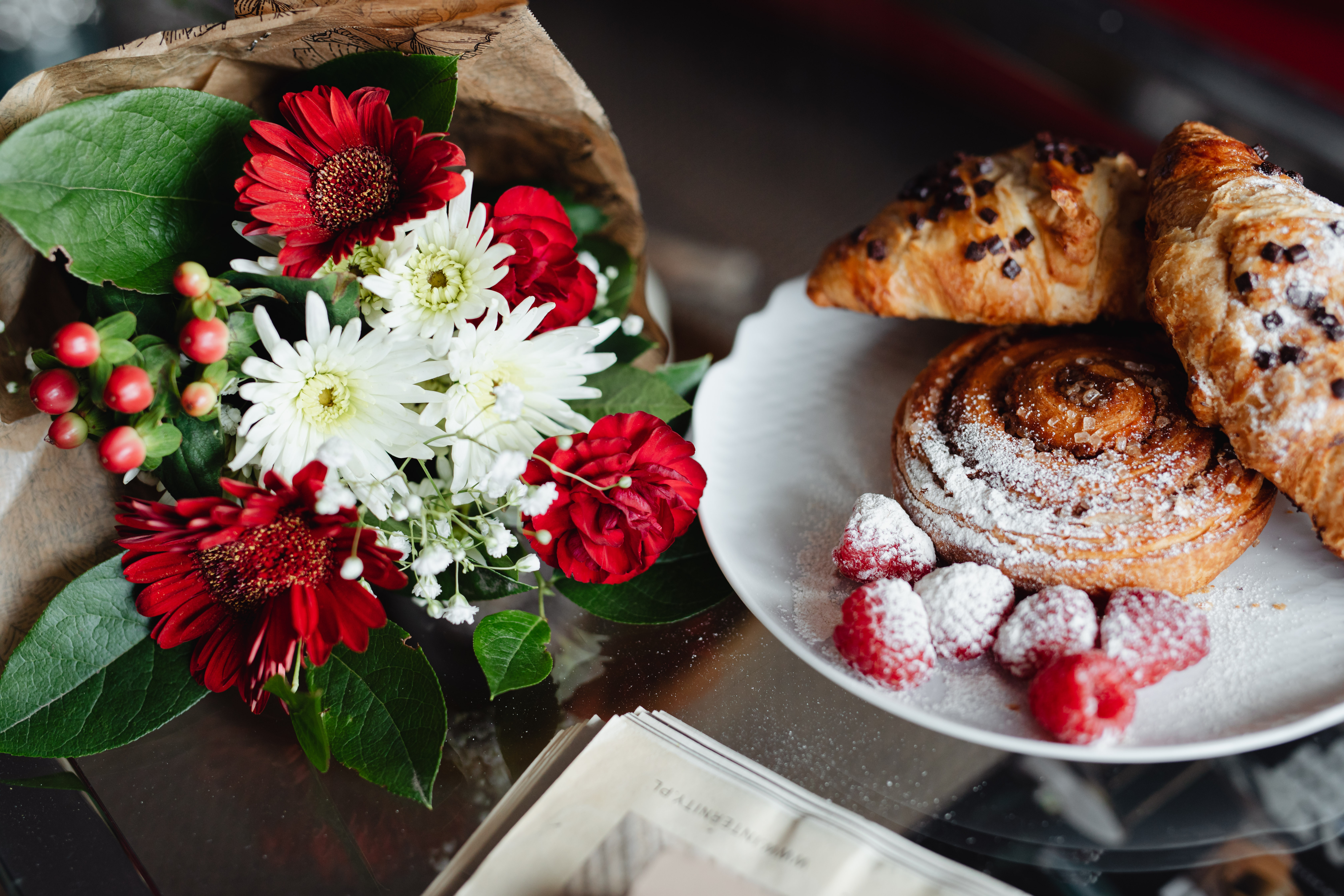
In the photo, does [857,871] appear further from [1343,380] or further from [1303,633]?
[1343,380]

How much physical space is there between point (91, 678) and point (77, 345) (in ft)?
1.07

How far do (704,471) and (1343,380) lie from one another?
0.55 m

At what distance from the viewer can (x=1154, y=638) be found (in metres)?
0.76

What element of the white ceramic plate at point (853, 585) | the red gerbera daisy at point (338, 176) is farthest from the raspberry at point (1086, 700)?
the red gerbera daisy at point (338, 176)

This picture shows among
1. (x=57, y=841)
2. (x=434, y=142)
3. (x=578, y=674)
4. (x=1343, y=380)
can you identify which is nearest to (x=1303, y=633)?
(x=1343, y=380)

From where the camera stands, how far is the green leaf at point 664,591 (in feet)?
3.11

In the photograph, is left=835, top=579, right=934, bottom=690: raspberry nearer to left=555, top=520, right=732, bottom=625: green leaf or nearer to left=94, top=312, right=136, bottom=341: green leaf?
left=555, top=520, right=732, bottom=625: green leaf

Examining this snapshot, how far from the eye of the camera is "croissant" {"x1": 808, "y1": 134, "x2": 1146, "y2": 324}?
3.24ft

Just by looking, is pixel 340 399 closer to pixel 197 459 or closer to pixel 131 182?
pixel 197 459

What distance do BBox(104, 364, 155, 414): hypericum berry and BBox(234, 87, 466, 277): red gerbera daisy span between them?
141 mm

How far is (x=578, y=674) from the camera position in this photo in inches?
36.5

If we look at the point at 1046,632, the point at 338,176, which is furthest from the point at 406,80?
the point at 1046,632

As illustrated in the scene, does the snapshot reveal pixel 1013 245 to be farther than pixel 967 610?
Yes

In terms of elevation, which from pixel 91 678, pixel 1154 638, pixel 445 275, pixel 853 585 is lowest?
pixel 91 678
